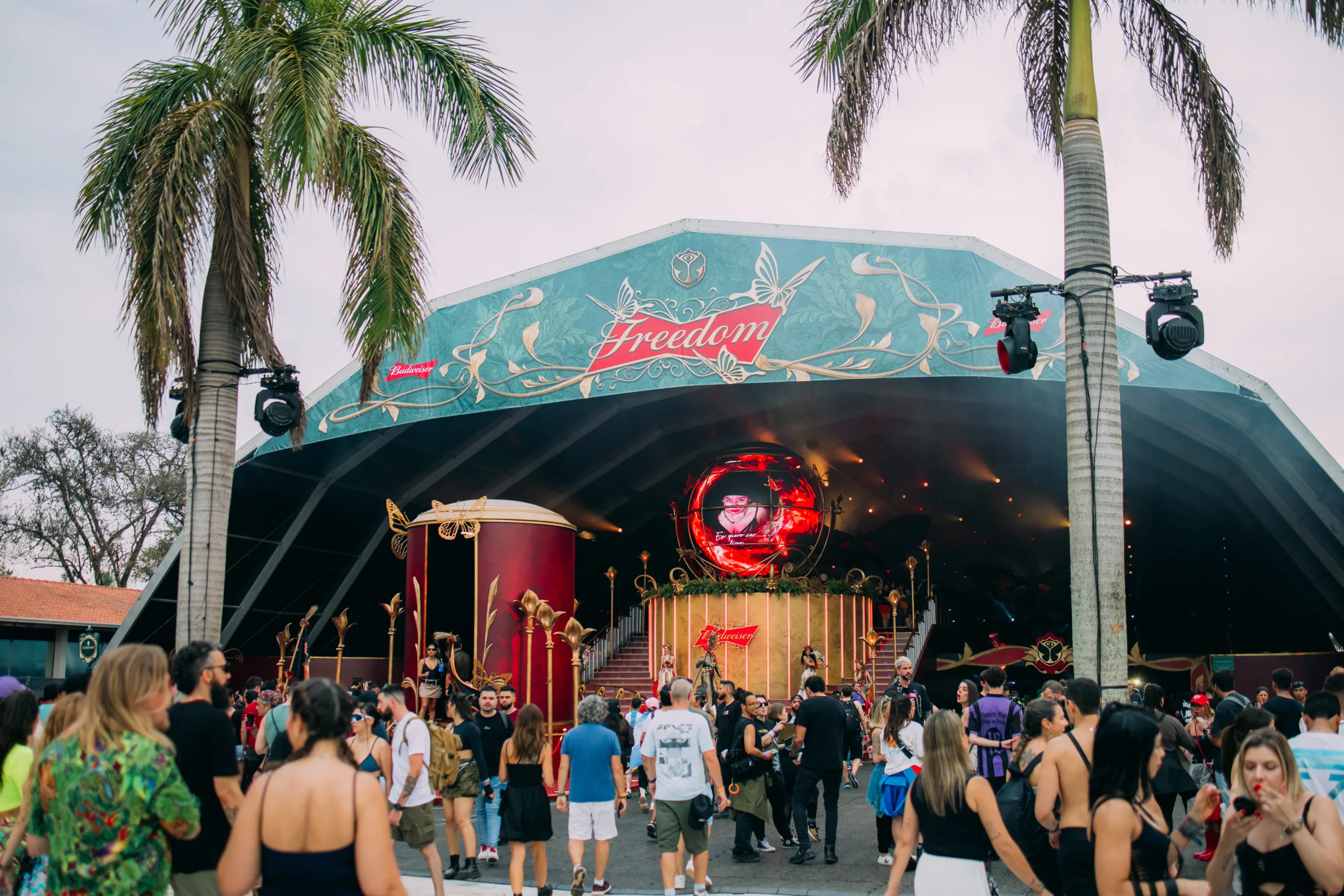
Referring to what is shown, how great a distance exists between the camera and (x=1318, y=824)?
3875 millimetres

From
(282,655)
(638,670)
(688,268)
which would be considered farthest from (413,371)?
(638,670)

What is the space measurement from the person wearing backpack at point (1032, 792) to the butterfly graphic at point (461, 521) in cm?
1198

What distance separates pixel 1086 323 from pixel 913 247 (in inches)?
366

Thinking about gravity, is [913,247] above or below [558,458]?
above

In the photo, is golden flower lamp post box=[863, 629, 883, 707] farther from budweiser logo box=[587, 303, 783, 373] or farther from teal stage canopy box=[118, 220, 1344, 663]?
budweiser logo box=[587, 303, 783, 373]

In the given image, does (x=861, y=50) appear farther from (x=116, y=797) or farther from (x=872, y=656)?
(x=872, y=656)

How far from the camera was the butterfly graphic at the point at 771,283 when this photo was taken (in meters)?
18.7

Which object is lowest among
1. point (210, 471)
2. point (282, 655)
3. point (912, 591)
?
point (282, 655)

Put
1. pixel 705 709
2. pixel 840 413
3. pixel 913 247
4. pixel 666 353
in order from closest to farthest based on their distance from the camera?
pixel 705 709, pixel 913 247, pixel 666 353, pixel 840 413

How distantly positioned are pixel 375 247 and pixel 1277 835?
339 inches

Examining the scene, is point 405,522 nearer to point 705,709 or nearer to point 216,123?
point 705,709

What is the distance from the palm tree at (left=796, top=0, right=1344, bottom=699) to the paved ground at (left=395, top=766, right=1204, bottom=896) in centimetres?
235

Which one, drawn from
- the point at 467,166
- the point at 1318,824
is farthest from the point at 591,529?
the point at 1318,824

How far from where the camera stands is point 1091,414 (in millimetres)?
9023
